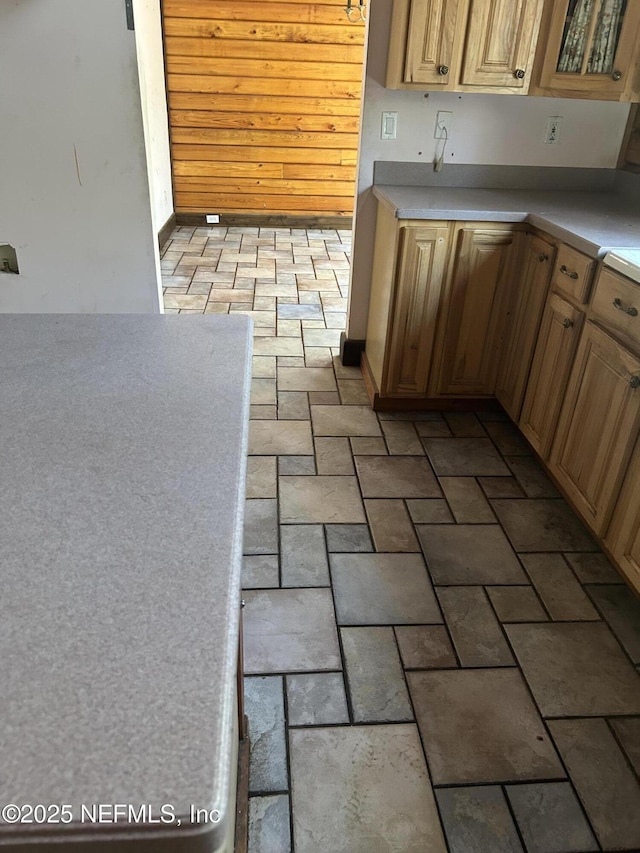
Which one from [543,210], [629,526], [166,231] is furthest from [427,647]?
[166,231]

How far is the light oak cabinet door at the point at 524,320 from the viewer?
2.47m

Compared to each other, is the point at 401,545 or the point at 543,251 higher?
the point at 543,251

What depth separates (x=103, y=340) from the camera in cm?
118

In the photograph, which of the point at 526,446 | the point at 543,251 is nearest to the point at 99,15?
the point at 543,251

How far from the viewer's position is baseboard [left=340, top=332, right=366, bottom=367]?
3.42m

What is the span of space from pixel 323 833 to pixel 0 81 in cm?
201

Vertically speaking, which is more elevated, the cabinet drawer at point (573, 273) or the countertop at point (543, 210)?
the countertop at point (543, 210)

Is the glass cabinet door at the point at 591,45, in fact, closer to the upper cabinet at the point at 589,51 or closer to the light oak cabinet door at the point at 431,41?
the upper cabinet at the point at 589,51

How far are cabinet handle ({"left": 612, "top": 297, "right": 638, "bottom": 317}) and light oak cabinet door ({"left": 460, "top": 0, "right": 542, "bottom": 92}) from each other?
4.00 ft

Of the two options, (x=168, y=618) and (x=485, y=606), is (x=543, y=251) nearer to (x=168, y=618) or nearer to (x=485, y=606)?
(x=485, y=606)

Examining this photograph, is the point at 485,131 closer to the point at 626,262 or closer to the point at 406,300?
the point at 406,300

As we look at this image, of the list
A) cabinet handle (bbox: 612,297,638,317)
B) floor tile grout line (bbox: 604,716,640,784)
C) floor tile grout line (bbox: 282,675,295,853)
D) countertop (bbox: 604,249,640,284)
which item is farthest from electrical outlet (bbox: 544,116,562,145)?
floor tile grout line (bbox: 282,675,295,853)

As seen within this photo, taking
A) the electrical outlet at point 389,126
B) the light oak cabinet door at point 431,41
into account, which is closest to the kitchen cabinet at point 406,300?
the electrical outlet at point 389,126

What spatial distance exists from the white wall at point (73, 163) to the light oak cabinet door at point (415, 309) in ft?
3.50
